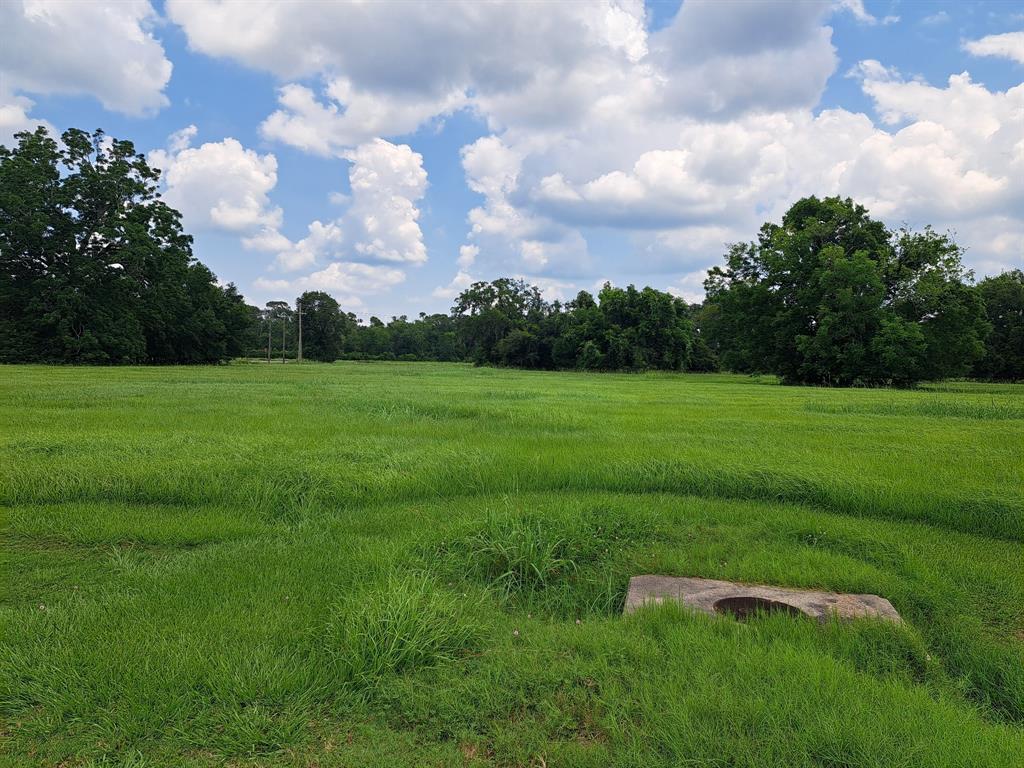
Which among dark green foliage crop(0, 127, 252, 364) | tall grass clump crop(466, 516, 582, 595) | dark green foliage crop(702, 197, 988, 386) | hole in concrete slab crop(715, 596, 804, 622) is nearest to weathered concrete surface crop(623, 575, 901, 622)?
hole in concrete slab crop(715, 596, 804, 622)

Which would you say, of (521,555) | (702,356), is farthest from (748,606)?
(702,356)

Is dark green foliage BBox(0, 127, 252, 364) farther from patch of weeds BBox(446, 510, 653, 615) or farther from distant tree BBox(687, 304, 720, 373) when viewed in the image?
distant tree BBox(687, 304, 720, 373)

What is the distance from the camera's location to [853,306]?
35250mm

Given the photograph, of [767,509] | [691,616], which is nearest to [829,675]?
[691,616]

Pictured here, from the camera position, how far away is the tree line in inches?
1399

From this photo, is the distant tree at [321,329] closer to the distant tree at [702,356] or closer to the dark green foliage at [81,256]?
the dark green foliage at [81,256]

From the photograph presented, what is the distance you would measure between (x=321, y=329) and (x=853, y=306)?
284 ft

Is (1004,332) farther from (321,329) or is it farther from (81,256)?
(321,329)

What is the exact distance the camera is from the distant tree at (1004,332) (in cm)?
5041

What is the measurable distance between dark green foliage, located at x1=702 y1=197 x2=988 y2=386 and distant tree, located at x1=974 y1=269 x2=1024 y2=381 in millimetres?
16877

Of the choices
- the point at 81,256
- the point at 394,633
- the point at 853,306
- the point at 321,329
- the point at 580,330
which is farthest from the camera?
the point at 321,329

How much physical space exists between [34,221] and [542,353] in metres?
56.2

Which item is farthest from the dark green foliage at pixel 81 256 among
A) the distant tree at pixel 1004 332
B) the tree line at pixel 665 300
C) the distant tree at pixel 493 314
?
the distant tree at pixel 1004 332

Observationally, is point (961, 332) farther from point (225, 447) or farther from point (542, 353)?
point (542, 353)
